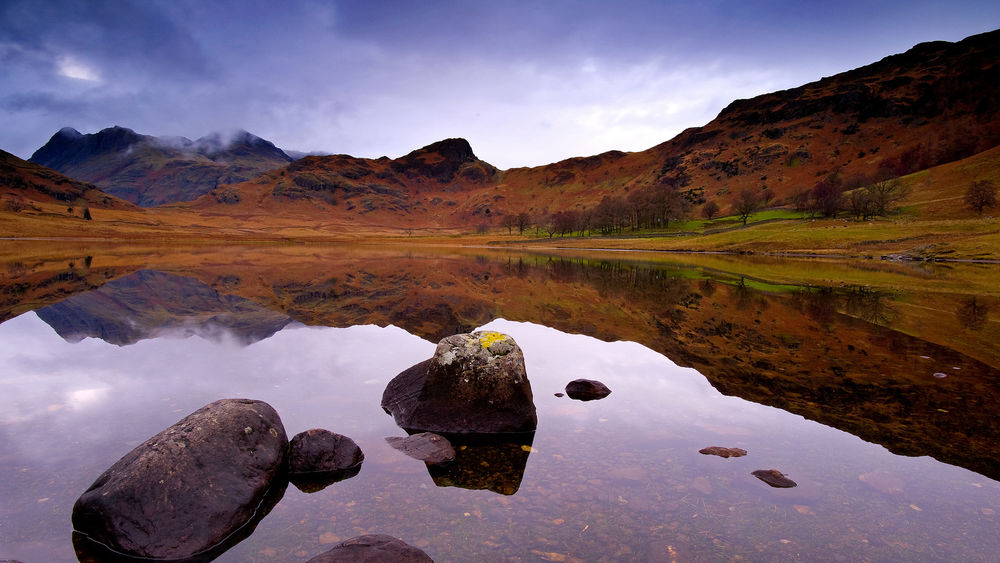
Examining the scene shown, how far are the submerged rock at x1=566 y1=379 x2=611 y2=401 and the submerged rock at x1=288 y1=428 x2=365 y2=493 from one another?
5.18m

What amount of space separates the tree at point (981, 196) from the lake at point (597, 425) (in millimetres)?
74819

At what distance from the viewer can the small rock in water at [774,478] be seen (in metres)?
6.27

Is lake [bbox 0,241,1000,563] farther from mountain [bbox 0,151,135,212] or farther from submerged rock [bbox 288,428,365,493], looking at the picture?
mountain [bbox 0,151,135,212]

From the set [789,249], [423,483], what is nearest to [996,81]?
[789,249]

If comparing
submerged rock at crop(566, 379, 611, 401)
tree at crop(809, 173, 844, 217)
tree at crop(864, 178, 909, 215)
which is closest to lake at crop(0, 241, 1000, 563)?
submerged rock at crop(566, 379, 611, 401)

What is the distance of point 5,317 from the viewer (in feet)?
57.3

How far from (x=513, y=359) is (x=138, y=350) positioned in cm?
1189

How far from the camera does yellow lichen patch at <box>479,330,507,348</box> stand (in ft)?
30.9

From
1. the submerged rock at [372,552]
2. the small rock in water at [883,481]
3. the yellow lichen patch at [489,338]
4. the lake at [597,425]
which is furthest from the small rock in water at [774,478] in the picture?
the yellow lichen patch at [489,338]

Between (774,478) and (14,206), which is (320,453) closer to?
(774,478)

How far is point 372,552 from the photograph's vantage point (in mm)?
4480

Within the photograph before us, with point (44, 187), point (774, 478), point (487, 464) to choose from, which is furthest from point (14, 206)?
point (774, 478)

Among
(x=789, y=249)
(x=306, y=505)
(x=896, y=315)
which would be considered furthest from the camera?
(x=789, y=249)

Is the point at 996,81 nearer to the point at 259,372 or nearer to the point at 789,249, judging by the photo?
the point at 789,249
